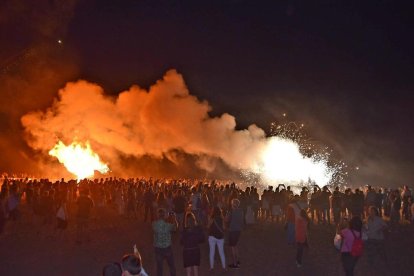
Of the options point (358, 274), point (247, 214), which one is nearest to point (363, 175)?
point (247, 214)

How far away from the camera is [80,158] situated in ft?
140

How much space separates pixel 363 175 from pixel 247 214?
34794 mm

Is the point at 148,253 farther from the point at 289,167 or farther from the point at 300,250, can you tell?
the point at 289,167

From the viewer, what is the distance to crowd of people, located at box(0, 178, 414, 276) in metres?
9.68

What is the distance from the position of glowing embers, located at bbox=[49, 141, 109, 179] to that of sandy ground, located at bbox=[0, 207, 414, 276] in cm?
2553

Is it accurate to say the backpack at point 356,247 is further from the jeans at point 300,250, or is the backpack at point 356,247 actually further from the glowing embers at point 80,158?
the glowing embers at point 80,158

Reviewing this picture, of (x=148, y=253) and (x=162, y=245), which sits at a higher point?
(x=162, y=245)

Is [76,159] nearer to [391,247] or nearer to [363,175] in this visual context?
[363,175]

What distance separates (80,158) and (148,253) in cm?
3154

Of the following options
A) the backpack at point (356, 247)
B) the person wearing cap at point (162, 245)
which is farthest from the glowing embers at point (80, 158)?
the backpack at point (356, 247)

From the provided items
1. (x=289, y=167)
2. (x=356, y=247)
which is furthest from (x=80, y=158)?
(x=356, y=247)

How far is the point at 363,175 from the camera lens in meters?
48.8

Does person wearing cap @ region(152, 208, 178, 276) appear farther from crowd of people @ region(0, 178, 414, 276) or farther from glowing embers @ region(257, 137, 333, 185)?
glowing embers @ region(257, 137, 333, 185)

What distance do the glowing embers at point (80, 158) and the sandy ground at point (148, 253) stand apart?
25527 mm
